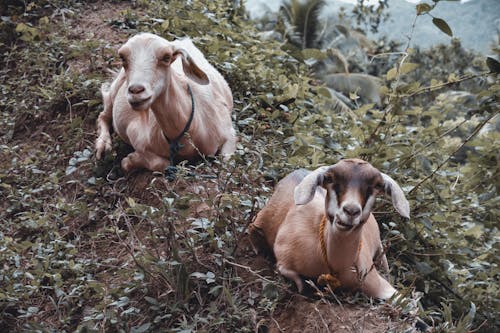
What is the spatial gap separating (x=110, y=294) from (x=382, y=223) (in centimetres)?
199

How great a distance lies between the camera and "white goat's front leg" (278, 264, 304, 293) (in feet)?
11.2

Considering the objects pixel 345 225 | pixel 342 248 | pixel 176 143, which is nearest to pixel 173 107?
pixel 176 143

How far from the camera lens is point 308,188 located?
305 cm

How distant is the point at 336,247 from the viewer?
3195mm

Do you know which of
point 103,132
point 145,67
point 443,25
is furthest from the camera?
point 103,132

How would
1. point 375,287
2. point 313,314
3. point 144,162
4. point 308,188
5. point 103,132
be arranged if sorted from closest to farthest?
point 308,188 < point 313,314 < point 375,287 < point 144,162 < point 103,132

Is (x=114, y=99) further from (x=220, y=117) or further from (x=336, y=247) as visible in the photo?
(x=336, y=247)

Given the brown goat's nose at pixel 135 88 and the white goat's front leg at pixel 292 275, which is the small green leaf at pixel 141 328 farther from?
the brown goat's nose at pixel 135 88

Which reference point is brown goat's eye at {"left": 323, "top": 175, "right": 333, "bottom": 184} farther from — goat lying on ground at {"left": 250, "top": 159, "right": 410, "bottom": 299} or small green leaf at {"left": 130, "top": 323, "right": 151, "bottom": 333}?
small green leaf at {"left": 130, "top": 323, "right": 151, "bottom": 333}

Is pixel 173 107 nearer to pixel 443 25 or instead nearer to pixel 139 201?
pixel 139 201

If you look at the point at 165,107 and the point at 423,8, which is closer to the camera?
the point at 423,8

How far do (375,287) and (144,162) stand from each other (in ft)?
7.42

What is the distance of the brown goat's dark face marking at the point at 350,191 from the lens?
2.92m

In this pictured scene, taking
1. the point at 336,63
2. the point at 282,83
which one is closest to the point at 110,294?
the point at 282,83
